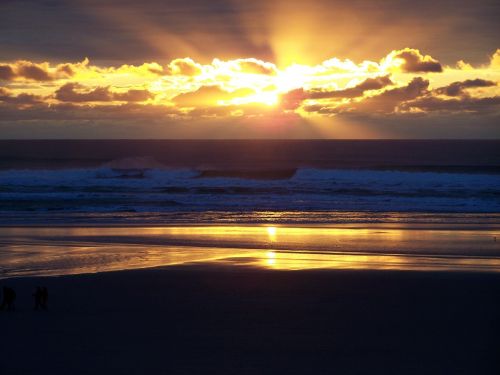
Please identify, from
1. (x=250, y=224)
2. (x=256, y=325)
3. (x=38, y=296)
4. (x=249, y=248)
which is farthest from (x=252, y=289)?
(x=250, y=224)

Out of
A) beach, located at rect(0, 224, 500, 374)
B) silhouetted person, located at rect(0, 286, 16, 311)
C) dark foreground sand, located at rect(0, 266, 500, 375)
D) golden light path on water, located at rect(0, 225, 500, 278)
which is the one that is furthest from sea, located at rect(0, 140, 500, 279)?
silhouetted person, located at rect(0, 286, 16, 311)

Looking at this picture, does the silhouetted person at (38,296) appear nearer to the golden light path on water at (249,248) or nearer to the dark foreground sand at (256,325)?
the dark foreground sand at (256,325)

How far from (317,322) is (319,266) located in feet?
17.9

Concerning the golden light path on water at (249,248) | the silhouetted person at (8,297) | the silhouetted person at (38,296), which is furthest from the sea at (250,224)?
the silhouetted person at (38,296)

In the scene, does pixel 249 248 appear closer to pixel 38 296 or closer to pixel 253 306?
pixel 253 306

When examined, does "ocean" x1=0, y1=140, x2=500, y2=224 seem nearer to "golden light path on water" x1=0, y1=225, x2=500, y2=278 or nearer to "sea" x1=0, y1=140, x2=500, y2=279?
"sea" x1=0, y1=140, x2=500, y2=279

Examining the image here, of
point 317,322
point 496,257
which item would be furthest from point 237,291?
point 496,257

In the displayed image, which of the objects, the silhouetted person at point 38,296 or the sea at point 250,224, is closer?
the silhouetted person at point 38,296

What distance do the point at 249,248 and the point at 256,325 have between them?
28.6 feet

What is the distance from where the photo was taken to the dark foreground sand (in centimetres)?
866

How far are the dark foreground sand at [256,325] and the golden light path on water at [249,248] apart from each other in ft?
5.45

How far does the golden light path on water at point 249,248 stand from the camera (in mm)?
16172

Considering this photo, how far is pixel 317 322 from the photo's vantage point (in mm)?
10531

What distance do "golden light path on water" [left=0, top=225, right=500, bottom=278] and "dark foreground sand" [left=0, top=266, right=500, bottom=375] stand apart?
1660 millimetres
